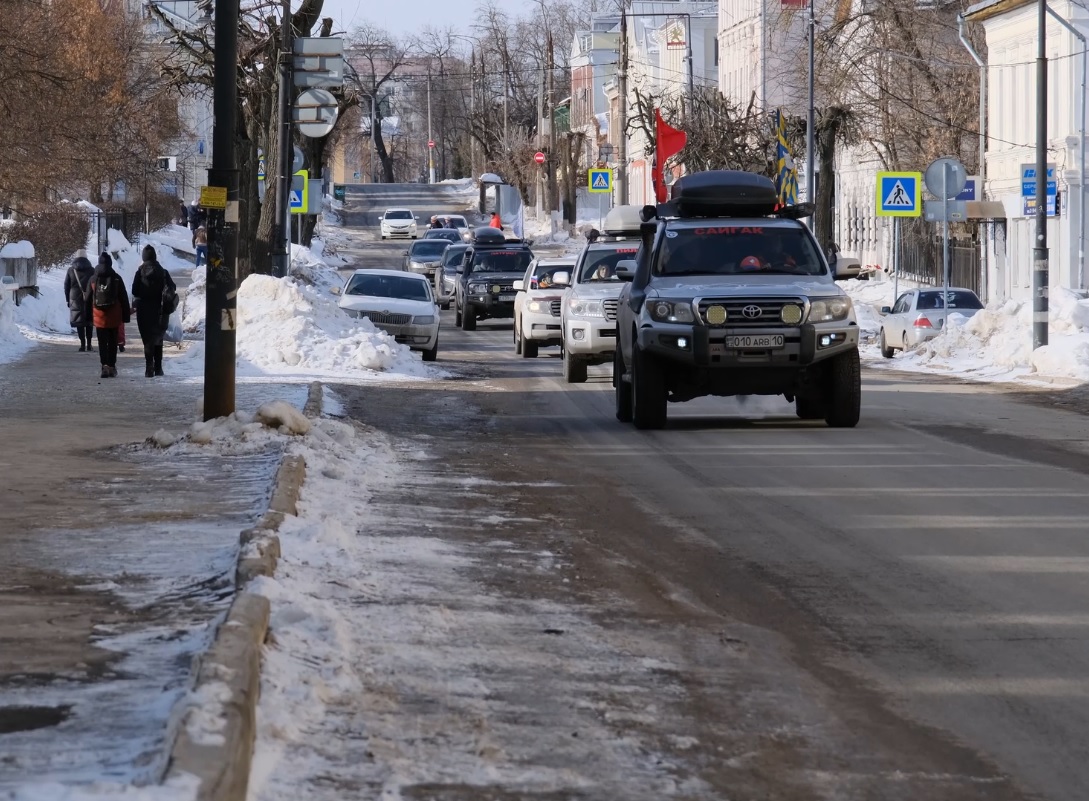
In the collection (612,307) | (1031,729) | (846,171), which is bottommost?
(1031,729)

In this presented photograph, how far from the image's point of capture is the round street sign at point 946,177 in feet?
101

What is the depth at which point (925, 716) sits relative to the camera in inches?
241

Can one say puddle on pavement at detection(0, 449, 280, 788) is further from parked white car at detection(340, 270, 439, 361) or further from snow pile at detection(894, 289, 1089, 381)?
parked white car at detection(340, 270, 439, 361)

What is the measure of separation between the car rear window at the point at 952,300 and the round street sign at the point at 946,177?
3395 millimetres

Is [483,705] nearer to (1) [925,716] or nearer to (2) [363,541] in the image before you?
(1) [925,716]

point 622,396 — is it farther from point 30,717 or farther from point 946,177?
point 946,177

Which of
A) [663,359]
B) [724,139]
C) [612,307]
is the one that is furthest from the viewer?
[724,139]

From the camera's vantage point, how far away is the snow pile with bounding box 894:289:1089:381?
25.2 m

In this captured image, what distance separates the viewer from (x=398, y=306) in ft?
101

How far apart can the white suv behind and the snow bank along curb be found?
1582 centimetres

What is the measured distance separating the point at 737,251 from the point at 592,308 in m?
5.90

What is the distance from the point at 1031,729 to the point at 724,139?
58.8 m

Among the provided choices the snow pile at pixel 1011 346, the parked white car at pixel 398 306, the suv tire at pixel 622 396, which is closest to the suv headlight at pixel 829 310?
the suv tire at pixel 622 396

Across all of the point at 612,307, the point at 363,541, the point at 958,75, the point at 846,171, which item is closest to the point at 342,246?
the point at 846,171
